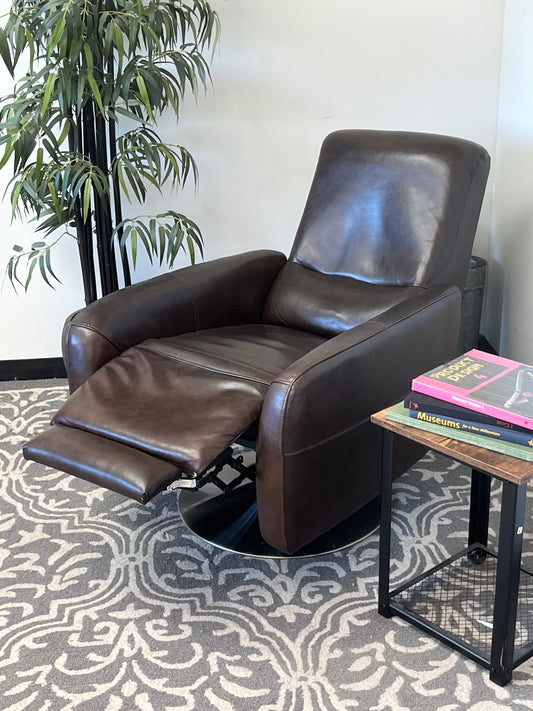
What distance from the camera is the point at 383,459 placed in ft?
5.64

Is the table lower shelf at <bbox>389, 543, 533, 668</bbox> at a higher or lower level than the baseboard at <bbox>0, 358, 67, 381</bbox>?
lower

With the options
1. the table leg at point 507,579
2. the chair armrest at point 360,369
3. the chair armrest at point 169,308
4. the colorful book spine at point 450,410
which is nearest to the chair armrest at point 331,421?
the chair armrest at point 360,369

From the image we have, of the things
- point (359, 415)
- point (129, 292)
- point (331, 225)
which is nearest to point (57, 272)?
point (129, 292)

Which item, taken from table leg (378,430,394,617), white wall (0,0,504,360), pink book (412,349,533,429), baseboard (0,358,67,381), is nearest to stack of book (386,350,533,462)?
pink book (412,349,533,429)

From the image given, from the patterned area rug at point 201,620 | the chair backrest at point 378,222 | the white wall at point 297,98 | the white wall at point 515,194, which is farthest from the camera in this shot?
the white wall at point 297,98

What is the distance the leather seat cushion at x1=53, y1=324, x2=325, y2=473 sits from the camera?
71.5 inches

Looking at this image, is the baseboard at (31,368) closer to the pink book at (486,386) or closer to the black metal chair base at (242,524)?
the black metal chair base at (242,524)

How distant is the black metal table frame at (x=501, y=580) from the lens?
1493 millimetres

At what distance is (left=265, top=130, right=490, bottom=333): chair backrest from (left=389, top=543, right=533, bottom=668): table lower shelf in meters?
0.69

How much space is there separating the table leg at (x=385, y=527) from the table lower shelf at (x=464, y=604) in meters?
0.02

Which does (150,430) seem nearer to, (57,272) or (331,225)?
(331,225)

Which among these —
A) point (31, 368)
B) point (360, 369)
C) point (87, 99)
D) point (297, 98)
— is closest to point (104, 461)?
point (360, 369)

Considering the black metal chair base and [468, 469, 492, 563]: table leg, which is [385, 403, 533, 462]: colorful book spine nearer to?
[468, 469, 492, 563]: table leg

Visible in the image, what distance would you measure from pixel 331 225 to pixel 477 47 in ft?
3.17
